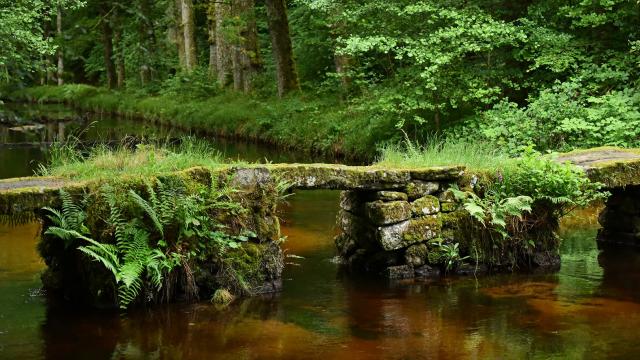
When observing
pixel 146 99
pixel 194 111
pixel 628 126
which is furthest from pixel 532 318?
pixel 146 99

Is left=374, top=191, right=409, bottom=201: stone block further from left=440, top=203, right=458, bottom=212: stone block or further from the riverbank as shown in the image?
the riverbank

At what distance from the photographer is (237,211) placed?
8.74 metres

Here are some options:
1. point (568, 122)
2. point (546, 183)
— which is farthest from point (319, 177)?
point (568, 122)

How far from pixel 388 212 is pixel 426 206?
1.78 ft

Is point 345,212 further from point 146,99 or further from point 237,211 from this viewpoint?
point 146,99

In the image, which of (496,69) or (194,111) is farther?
(194,111)

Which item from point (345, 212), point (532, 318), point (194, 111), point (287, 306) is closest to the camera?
point (532, 318)

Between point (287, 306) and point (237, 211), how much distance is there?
3.98 ft

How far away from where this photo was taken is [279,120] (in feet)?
79.1

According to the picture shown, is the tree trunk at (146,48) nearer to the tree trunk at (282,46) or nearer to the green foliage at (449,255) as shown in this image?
the tree trunk at (282,46)

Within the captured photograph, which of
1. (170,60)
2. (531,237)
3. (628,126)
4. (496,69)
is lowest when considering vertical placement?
(531,237)

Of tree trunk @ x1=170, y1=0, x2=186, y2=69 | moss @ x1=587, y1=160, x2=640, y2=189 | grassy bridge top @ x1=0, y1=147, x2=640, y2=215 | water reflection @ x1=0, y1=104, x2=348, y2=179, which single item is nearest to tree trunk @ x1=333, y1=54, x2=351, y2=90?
water reflection @ x1=0, y1=104, x2=348, y2=179

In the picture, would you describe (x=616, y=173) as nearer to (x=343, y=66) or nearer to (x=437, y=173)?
(x=437, y=173)

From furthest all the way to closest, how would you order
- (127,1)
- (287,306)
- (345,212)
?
(127,1)
(345,212)
(287,306)
